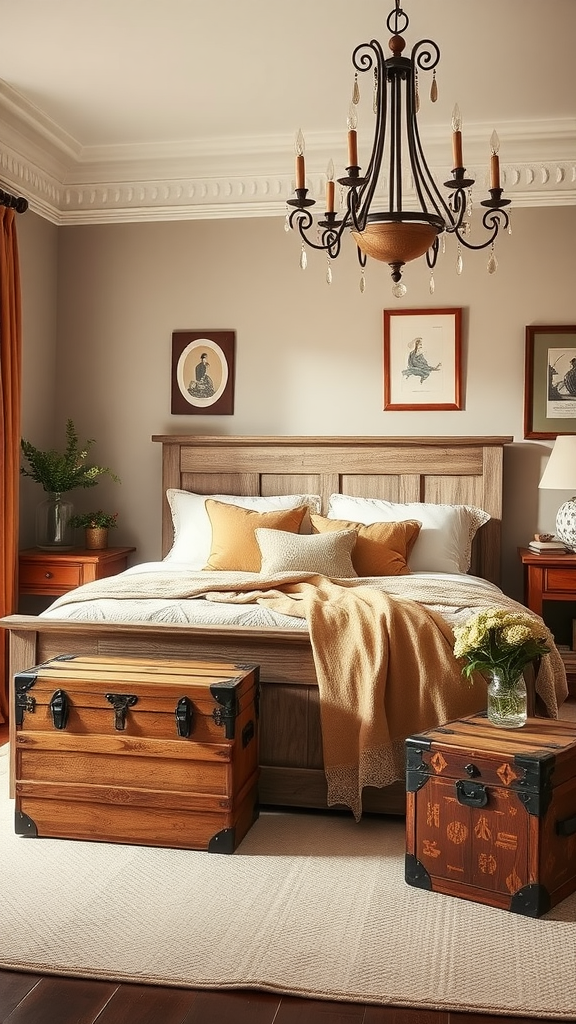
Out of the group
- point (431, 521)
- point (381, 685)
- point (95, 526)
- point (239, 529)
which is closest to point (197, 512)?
point (239, 529)

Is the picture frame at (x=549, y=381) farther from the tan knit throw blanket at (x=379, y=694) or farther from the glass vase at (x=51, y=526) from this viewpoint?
the glass vase at (x=51, y=526)

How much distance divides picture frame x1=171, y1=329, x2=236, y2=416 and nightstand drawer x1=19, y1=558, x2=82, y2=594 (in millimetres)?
1110

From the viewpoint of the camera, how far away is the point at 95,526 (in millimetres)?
5418

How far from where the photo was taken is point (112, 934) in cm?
244

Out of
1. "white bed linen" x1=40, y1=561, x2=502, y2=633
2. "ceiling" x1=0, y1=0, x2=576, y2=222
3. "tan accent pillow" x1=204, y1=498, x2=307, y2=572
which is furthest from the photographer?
"tan accent pillow" x1=204, y1=498, x2=307, y2=572

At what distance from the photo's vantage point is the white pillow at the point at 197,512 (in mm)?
4891

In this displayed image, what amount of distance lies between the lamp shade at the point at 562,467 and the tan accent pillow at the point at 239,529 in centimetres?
124

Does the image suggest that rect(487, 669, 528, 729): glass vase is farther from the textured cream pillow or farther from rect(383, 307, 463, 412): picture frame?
rect(383, 307, 463, 412): picture frame

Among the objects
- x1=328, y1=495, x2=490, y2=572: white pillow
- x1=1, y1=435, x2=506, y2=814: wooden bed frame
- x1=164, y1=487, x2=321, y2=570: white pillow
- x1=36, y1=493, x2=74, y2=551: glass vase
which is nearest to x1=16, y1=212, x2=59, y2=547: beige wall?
x1=36, y1=493, x2=74, y2=551: glass vase

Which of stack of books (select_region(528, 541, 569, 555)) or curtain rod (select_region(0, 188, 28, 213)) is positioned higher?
curtain rod (select_region(0, 188, 28, 213))

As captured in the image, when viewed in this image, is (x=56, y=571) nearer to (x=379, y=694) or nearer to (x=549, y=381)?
(x=379, y=694)

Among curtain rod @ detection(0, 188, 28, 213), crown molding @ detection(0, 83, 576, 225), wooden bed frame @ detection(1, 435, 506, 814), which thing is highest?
crown molding @ detection(0, 83, 576, 225)

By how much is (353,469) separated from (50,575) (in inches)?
67.9

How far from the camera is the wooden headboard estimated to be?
5121 mm
